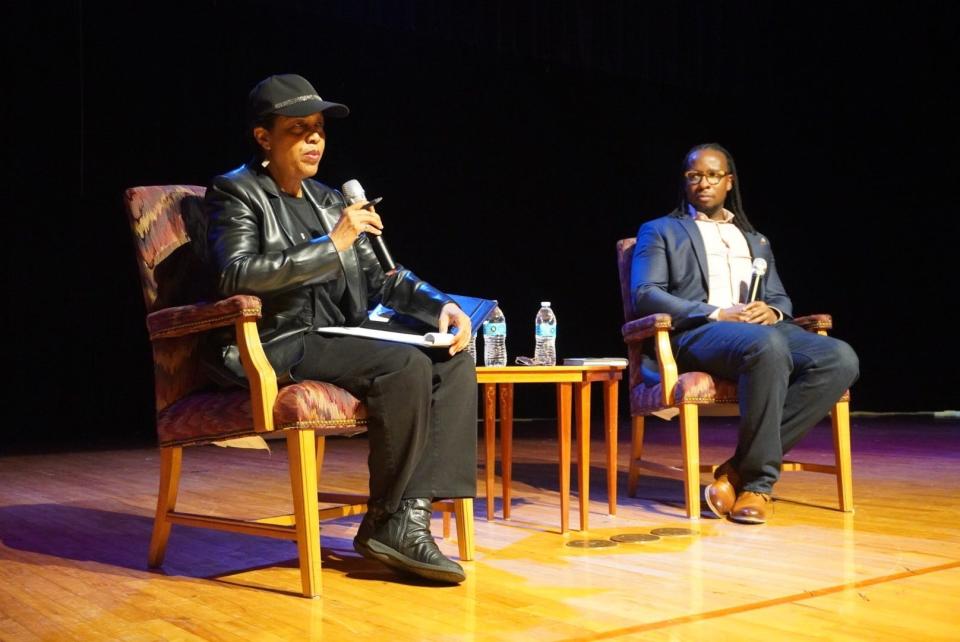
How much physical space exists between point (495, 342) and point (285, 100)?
110 centimetres

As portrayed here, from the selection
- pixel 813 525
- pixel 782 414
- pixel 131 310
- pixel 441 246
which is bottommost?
pixel 813 525

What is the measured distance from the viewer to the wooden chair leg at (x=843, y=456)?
10.4 ft

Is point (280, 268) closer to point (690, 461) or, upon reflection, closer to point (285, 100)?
point (285, 100)

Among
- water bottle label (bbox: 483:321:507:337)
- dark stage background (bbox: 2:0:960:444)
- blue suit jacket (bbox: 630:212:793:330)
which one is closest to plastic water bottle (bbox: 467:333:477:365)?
water bottle label (bbox: 483:321:507:337)

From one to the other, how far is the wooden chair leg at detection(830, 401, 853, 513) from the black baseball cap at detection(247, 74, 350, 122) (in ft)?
6.12

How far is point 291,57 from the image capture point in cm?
602

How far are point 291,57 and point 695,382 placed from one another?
3797 mm

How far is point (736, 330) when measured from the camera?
3133mm

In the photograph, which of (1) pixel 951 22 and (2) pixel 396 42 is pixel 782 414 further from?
(1) pixel 951 22

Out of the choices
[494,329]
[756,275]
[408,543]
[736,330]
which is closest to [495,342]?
[494,329]

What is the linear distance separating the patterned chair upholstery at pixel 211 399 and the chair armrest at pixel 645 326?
1.06m

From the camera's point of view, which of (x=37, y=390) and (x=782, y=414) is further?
(x=37, y=390)

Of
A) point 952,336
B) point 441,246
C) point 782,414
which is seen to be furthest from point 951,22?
point 782,414

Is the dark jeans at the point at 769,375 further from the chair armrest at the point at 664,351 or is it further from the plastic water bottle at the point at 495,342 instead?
the plastic water bottle at the point at 495,342
